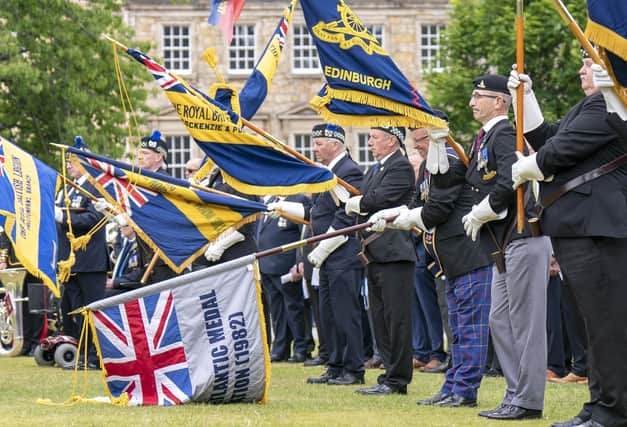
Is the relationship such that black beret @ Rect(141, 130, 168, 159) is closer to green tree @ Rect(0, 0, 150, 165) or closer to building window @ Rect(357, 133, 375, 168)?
green tree @ Rect(0, 0, 150, 165)

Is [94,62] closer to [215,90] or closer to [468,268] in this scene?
[215,90]

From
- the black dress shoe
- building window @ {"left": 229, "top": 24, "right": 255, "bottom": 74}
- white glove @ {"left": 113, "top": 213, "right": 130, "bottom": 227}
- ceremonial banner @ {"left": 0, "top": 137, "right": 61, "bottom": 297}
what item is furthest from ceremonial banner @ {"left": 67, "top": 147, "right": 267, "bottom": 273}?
building window @ {"left": 229, "top": 24, "right": 255, "bottom": 74}

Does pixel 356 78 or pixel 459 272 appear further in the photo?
pixel 356 78

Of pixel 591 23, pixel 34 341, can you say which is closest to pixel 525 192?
pixel 591 23

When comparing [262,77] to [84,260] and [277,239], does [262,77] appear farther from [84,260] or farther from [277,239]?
[277,239]

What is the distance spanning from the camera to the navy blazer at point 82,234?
14.9 m

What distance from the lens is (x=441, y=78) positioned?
40.2 metres

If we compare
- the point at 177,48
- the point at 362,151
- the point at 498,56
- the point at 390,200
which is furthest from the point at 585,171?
the point at 177,48

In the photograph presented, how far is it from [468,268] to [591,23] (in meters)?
3.15

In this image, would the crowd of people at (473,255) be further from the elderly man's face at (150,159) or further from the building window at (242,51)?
the building window at (242,51)

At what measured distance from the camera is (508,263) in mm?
9383

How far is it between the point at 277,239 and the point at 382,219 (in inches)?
221

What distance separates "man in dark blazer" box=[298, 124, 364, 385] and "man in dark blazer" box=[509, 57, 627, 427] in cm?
400

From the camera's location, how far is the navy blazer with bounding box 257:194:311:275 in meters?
16.4
